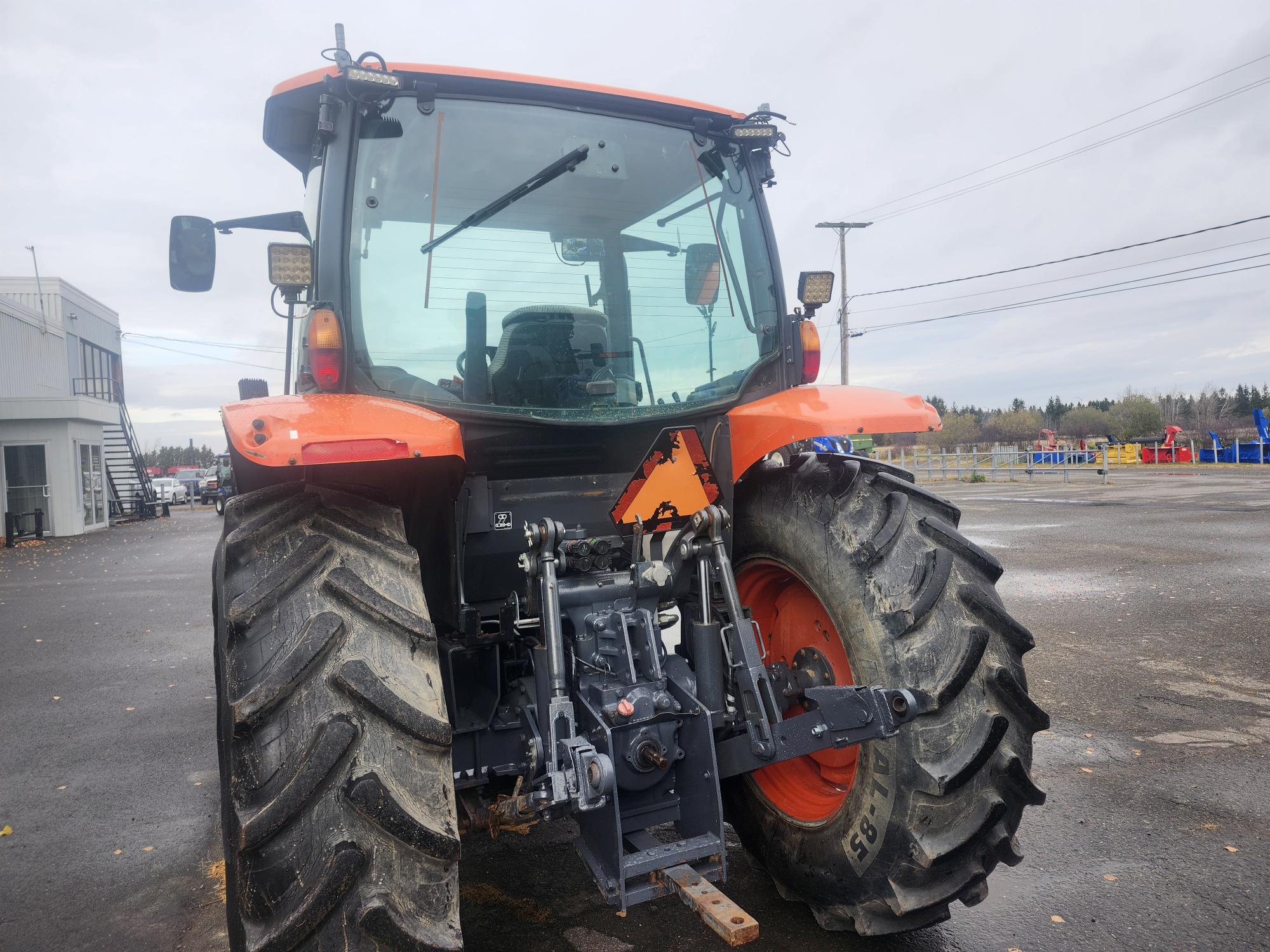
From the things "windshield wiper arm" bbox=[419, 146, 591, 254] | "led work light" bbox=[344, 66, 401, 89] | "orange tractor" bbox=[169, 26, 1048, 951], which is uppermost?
"led work light" bbox=[344, 66, 401, 89]

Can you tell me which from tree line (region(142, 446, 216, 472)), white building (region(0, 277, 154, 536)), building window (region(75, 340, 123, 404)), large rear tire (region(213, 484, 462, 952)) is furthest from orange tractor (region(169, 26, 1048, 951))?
tree line (region(142, 446, 216, 472))

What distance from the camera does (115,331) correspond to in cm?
3709

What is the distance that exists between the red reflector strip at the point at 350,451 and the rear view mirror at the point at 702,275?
1412 millimetres

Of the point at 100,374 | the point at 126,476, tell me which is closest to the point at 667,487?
the point at 126,476

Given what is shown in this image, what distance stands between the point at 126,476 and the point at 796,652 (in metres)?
34.7

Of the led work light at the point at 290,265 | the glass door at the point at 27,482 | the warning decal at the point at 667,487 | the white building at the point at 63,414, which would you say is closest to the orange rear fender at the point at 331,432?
the led work light at the point at 290,265

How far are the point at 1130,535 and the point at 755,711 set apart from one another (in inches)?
517

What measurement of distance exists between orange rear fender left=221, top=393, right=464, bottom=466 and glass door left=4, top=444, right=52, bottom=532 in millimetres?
24301

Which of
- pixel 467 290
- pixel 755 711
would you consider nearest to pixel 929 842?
pixel 755 711

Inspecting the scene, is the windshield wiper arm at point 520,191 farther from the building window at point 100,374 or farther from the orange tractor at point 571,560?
the building window at point 100,374

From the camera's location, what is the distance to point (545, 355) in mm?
2912

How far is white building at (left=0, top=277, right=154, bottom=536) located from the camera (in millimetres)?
21828

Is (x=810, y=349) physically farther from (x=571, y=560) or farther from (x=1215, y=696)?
(x=1215, y=696)

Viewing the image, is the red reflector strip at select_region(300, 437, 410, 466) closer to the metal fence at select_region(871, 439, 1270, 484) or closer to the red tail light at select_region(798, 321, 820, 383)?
the red tail light at select_region(798, 321, 820, 383)
